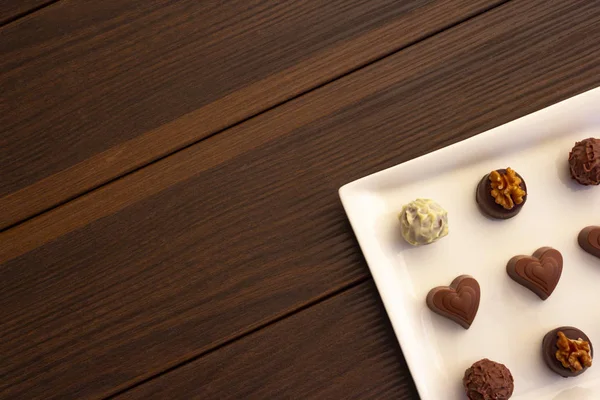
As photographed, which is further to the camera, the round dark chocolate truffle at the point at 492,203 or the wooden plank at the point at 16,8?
the wooden plank at the point at 16,8

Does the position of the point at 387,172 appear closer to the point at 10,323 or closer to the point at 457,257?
the point at 457,257

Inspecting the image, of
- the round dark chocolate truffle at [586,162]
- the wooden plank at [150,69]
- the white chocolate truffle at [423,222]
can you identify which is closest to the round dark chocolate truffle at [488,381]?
the white chocolate truffle at [423,222]

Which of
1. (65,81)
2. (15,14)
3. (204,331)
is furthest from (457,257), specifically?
(15,14)

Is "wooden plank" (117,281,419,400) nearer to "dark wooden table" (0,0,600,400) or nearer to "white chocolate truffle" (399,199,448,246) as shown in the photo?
"dark wooden table" (0,0,600,400)

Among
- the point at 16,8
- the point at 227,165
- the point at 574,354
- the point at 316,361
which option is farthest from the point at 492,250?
the point at 16,8

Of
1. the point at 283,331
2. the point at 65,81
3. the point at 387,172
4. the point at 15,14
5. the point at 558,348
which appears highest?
the point at 15,14

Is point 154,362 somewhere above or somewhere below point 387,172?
below

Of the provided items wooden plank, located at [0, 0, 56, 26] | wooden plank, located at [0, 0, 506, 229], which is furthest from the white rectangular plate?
wooden plank, located at [0, 0, 56, 26]

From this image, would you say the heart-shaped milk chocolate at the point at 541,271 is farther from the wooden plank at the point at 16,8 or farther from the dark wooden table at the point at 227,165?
the wooden plank at the point at 16,8
